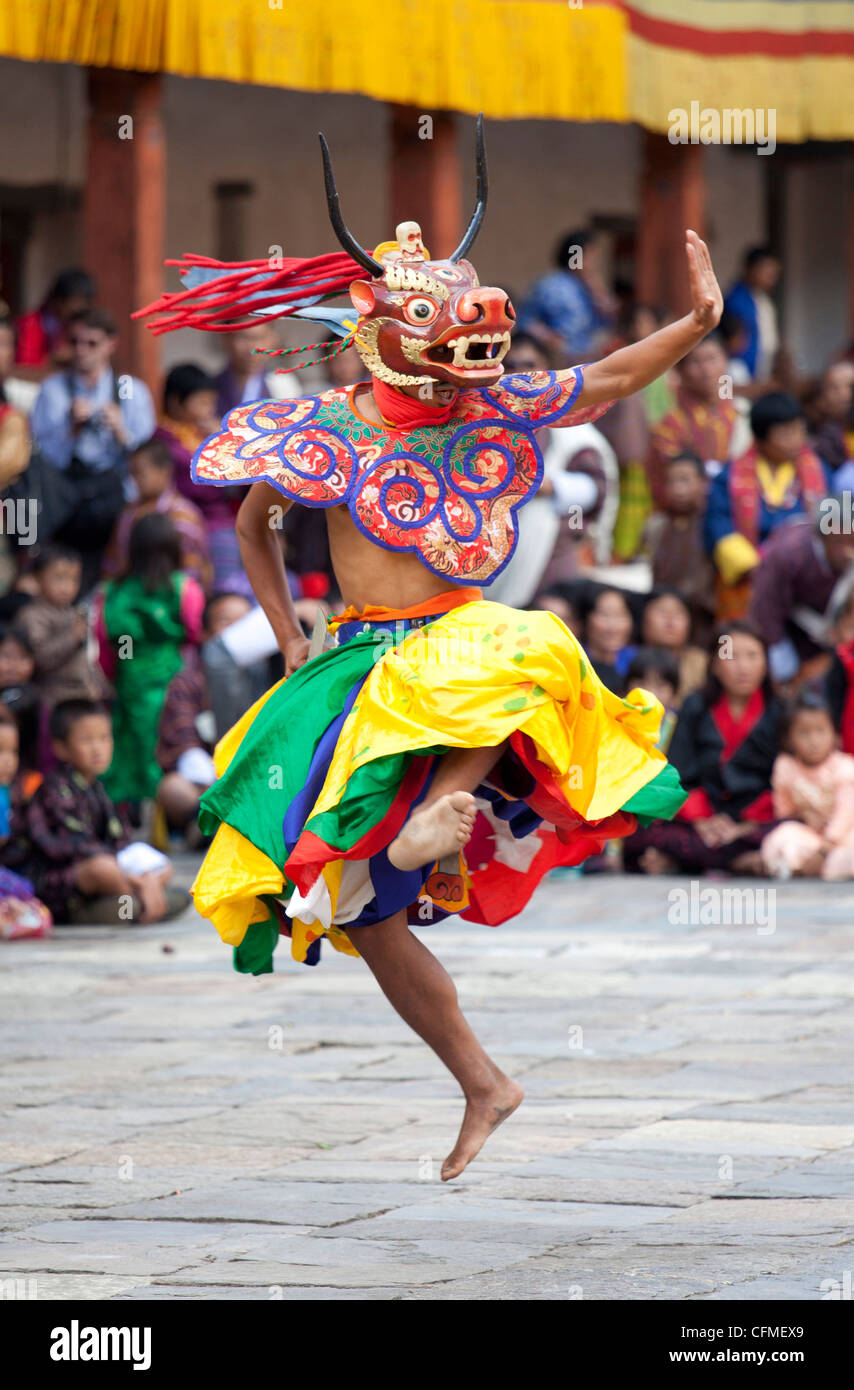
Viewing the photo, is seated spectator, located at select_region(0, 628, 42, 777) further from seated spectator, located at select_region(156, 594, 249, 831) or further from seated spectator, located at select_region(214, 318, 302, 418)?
seated spectator, located at select_region(214, 318, 302, 418)

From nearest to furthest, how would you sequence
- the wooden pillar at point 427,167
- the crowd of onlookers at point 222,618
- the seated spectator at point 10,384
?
the crowd of onlookers at point 222,618 → the seated spectator at point 10,384 → the wooden pillar at point 427,167

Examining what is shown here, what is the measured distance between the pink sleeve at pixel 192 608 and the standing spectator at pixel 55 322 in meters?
0.98

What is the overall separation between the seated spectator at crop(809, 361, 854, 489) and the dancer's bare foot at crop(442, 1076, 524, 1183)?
6.50 meters

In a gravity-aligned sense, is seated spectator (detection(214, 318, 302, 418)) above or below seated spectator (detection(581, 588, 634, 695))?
above

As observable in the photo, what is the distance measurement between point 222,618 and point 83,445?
845 millimetres

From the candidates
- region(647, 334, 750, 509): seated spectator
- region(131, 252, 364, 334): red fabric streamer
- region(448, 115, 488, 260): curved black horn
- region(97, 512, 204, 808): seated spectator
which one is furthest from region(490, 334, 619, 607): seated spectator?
region(448, 115, 488, 260): curved black horn

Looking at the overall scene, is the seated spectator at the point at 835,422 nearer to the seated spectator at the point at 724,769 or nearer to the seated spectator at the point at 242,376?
the seated spectator at the point at 724,769

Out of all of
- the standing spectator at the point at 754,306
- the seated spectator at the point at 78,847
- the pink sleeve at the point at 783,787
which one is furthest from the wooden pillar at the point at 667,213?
the seated spectator at the point at 78,847

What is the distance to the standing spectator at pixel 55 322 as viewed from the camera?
9.55 m

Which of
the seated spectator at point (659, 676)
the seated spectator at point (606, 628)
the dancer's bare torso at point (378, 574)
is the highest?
the dancer's bare torso at point (378, 574)

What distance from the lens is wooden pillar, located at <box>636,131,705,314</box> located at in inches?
537

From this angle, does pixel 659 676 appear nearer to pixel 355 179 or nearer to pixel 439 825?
pixel 439 825

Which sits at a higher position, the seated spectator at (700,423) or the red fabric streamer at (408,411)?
the seated spectator at (700,423)

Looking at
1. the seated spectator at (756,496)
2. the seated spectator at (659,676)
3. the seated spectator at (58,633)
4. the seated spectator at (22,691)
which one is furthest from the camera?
the seated spectator at (756,496)
